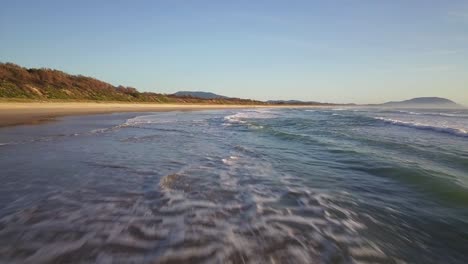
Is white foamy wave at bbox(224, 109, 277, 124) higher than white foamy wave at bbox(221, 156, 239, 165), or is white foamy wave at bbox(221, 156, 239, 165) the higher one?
white foamy wave at bbox(221, 156, 239, 165)

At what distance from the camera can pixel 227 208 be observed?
148 inches

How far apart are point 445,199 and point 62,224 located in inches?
213

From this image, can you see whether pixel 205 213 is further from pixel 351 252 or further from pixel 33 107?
pixel 33 107

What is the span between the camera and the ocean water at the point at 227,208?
263cm

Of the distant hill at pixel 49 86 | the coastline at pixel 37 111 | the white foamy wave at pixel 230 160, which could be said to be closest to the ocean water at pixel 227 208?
the white foamy wave at pixel 230 160

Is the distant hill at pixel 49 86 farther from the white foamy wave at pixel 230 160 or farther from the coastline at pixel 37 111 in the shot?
the white foamy wave at pixel 230 160

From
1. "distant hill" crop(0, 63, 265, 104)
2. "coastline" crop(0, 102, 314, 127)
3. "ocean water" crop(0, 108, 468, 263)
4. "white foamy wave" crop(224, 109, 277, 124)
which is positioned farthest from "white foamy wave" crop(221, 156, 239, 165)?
"distant hill" crop(0, 63, 265, 104)

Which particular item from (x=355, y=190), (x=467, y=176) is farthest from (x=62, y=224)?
(x=467, y=176)

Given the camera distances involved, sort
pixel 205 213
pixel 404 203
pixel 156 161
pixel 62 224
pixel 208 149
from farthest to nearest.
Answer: pixel 208 149 < pixel 156 161 < pixel 404 203 < pixel 205 213 < pixel 62 224

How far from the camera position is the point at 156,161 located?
6434 millimetres

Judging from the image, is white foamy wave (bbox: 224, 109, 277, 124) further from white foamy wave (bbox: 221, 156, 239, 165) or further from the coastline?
white foamy wave (bbox: 221, 156, 239, 165)

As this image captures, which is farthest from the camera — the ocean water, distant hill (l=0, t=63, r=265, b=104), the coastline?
distant hill (l=0, t=63, r=265, b=104)

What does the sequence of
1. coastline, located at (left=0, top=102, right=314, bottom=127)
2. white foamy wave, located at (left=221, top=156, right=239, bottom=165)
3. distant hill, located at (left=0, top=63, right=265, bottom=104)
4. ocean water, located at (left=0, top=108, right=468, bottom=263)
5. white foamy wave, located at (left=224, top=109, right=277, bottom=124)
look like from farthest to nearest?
distant hill, located at (left=0, top=63, right=265, bottom=104)
white foamy wave, located at (left=224, top=109, right=277, bottom=124)
coastline, located at (left=0, top=102, right=314, bottom=127)
white foamy wave, located at (left=221, top=156, right=239, bottom=165)
ocean water, located at (left=0, top=108, right=468, bottom=263)

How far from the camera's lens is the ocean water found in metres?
2.63
